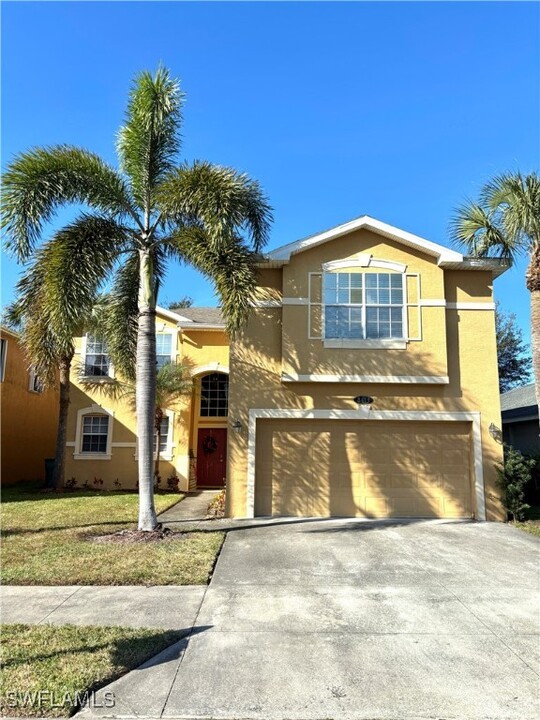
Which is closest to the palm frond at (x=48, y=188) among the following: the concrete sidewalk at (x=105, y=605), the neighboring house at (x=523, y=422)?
the concrete sidewalk at (x=105, y=605)

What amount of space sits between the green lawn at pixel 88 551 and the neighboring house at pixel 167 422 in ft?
13.4

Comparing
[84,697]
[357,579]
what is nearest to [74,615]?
[84,697]

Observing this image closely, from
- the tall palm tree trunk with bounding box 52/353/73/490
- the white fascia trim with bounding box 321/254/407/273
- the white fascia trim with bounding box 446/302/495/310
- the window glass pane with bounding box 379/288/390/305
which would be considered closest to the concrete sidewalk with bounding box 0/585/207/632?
the window glass pane with bounding box 379/288/390/305

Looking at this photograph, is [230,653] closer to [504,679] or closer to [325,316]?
[504,679]

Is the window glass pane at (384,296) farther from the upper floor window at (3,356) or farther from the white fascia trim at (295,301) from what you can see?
the upper floor window at (3,356)

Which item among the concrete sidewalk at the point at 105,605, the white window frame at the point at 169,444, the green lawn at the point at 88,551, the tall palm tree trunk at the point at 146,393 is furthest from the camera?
the white window frame at the point at 169,444

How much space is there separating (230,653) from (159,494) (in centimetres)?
1126

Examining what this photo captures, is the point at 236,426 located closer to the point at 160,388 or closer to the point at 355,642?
the point at 160,388

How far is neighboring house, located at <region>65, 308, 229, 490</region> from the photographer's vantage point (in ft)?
54.0

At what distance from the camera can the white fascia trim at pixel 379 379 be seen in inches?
452

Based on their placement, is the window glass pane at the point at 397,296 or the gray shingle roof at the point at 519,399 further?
the gray shingle roof at the point at 519,399

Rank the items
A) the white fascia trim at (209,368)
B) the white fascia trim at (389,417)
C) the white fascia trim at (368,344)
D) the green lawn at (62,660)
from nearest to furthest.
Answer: the green lawn at (62,660), the white fascia trim at (389,417), the white fascia trim at (368,344), the white fascia trim at (209,368)

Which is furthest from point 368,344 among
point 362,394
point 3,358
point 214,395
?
point 3,358

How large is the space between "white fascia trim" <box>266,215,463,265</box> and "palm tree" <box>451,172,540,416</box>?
2.09 ft
